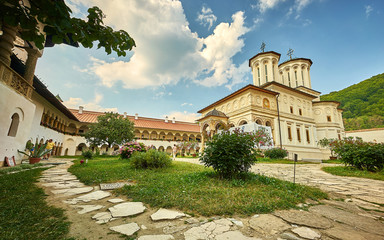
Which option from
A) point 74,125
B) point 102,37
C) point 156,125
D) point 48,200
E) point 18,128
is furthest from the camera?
point 156,125

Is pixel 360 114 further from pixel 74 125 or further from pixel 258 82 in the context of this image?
pixel 74 125

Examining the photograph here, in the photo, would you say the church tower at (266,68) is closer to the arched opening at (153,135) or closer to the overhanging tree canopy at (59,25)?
the arched opening at (153,135)

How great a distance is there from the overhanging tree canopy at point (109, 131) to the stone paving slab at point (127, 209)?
2069 centimetres

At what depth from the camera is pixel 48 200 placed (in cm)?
283

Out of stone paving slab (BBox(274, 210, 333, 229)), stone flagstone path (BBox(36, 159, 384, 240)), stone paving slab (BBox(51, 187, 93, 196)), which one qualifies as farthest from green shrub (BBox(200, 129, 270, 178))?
stone paving slab (BBox(51, 187, 93, 196))

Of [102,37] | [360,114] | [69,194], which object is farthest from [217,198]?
[360,114]

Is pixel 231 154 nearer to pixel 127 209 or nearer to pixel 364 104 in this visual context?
pixel 127 209

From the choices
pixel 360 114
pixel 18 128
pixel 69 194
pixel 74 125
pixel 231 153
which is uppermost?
pixel 360 114

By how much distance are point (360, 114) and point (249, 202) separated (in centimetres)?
5053

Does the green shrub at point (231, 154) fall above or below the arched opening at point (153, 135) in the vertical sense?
below

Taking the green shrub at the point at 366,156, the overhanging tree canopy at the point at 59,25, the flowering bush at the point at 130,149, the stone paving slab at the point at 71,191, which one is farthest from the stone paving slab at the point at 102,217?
the green shrub at the point at 366,156

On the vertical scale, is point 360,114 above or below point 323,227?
above

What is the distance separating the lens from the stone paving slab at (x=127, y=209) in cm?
238

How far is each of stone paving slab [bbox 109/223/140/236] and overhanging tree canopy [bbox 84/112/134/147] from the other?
21.4m
